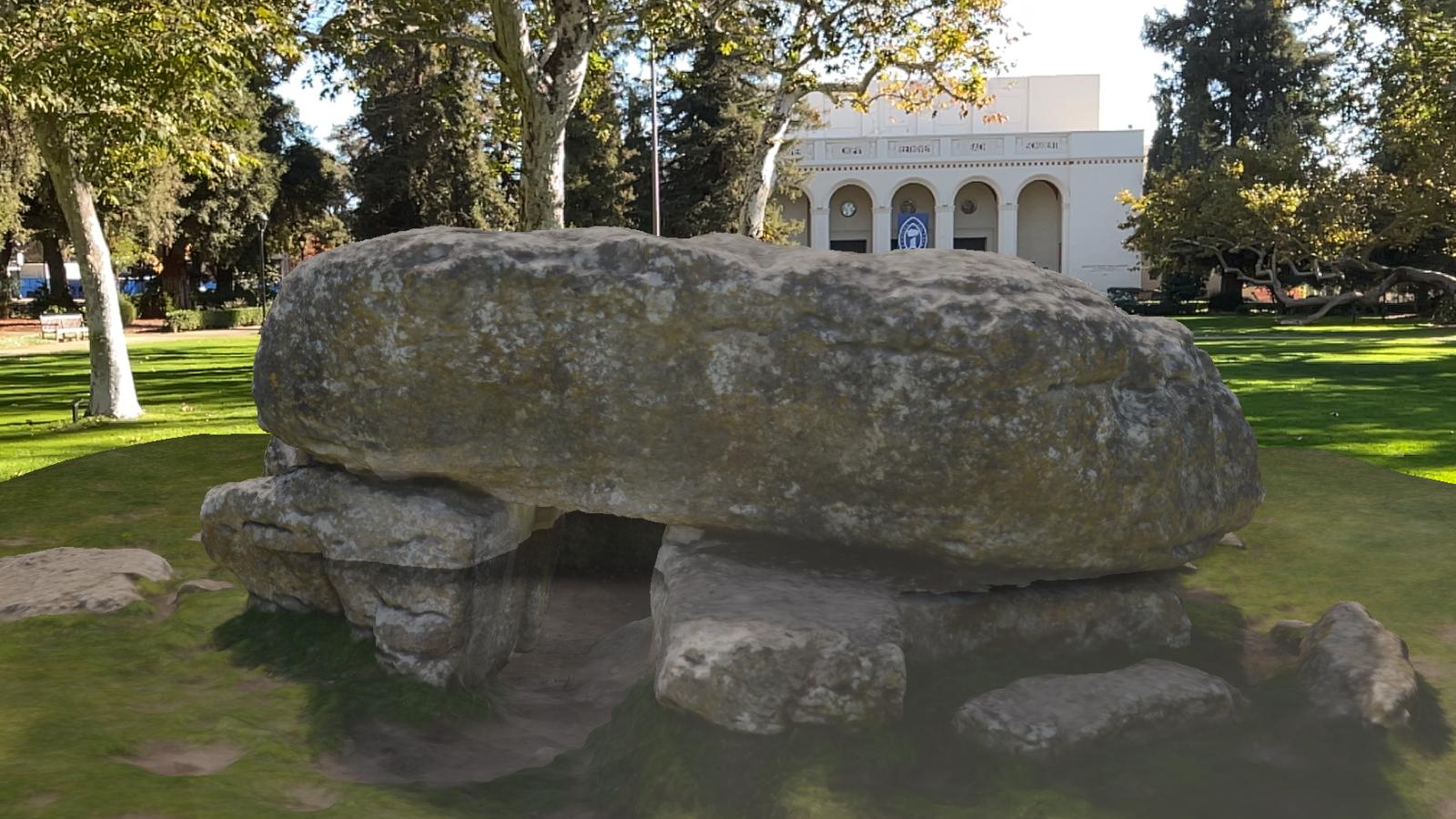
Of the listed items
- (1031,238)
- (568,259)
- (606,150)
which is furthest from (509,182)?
(568,259)

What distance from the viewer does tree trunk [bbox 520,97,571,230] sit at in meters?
13.6

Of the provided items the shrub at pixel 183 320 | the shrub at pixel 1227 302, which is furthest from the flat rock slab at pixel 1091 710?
the shrub at pixel 1227 302

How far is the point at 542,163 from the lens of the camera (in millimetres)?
13602

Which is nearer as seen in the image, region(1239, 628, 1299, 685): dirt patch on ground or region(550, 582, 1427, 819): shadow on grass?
region(550, 582, 1427, 819): shadow on grass

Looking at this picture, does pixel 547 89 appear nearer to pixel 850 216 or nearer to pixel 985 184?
pixel 850 216

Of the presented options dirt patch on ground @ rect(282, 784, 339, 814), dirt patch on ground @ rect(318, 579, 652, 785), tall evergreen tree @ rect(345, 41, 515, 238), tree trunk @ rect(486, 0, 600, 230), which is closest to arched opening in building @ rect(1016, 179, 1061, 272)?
tall evergreen tree @ rect(345, 41, 515, 238)

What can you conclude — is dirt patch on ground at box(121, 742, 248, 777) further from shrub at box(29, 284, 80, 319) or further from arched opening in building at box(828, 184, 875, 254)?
arched opening in building at box(828, 184, 875, 254)

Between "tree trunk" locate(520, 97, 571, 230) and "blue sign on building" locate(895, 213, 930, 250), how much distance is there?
2061 inches

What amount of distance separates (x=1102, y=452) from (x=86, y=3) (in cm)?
1101

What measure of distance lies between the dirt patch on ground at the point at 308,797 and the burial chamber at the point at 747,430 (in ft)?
3.47

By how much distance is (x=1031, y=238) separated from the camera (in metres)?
67.3

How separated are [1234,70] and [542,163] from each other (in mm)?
46940

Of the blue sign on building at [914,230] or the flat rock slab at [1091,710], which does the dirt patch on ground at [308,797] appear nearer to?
the flat rock slab at [1091,710]

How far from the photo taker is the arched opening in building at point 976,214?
220 ft
